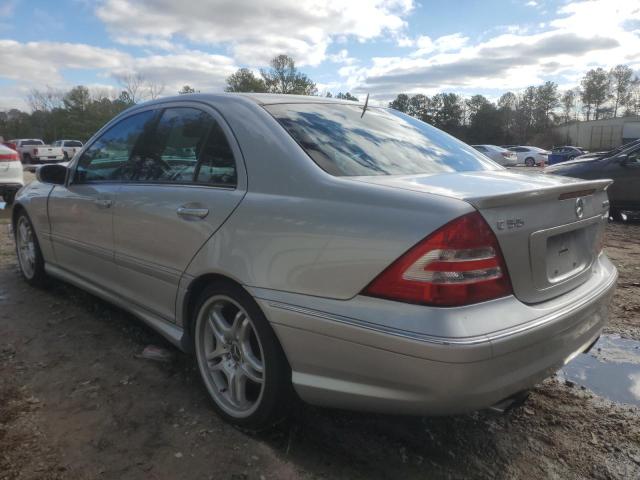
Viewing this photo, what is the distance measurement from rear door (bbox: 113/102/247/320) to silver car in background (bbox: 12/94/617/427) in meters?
0.01

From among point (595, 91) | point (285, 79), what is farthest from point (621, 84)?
point (285, 79)

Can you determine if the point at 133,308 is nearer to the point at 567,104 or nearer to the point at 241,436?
the point at 241,436

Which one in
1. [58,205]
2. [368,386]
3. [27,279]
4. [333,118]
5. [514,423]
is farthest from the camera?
[27,279]

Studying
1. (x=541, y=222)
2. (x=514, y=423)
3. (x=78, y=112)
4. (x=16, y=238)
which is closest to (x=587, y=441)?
(x=514, y=423)

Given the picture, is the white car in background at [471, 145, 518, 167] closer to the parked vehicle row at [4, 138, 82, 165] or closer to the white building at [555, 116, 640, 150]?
the parked vehicle row at [4, 138, 82, 165]

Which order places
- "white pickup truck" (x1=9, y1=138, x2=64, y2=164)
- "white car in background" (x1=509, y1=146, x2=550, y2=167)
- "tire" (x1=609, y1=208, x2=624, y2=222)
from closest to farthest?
"tire" (x1=609, y1=208, x2=624, y2=222)
"white pickup truck" (x1=9, y1=138, x2=64, y2=164)
"white car in background" (x1=509, y1=146, x2=550, y2=167)

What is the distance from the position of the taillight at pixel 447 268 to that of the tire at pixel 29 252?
385 cm

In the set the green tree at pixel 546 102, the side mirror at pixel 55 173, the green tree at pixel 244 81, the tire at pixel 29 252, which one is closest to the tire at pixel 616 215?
the side mirror at pixel 55 173

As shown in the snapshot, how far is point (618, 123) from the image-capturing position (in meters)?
65.1

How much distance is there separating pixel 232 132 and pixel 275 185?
0.49 m

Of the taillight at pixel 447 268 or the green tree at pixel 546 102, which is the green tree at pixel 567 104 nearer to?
the green tree at pixel 546 102

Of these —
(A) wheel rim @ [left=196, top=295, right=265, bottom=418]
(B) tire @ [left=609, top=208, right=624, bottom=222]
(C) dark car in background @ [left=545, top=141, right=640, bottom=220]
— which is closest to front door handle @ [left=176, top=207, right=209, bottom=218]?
(A) wheel rim @ [left=196, top=295, right=265, bottom=418]

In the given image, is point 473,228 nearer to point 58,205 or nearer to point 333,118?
point 333,118

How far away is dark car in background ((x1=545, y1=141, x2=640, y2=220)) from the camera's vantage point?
8695 mm
